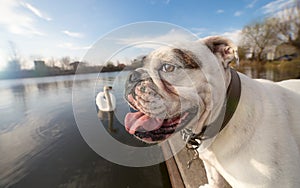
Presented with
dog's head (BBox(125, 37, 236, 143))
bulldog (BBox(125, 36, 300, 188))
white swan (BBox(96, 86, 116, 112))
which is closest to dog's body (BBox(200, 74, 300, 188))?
bulldog (BBox(125, 36, 300, 188))

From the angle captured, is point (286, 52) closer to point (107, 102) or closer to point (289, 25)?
point (289, 25)

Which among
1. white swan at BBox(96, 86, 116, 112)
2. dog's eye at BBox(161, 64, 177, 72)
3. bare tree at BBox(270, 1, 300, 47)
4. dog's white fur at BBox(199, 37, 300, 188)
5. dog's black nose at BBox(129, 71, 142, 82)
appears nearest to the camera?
dog's white fur at BBox(199, 37, 300, 188)

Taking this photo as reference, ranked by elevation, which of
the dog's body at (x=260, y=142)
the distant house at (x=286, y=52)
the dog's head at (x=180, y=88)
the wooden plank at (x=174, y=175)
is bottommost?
the wooden plank at (x=174, y=175)

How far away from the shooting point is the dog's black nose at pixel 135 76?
1.69 metres

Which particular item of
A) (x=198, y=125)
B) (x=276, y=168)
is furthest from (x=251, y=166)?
(x=198, y=125)

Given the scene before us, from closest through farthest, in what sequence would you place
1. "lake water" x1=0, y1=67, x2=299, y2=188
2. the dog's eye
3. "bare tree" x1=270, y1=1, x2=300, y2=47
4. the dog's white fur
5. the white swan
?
the dog's white fur, the dog's eye, "lake water" x1=0, y1=67, x2=299, y2=188, the white swan, "bare tree" x1=270, y1=1, x2=300, y2=47

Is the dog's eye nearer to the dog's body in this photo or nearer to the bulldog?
the bulldog

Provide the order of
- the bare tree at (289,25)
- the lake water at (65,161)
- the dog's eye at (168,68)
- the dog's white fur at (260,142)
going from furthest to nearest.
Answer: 1. the bare tree at (289,25)
2. the lake water at (65,161)
3. the dog's eye at (168,68)
4. the dog's white fur at (260,142)

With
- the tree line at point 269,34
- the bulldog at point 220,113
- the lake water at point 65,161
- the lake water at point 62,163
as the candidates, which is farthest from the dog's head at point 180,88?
the tree line at point 269,34

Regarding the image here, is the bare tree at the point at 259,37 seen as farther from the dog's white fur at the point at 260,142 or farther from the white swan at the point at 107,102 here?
the dog's white fur at the point at 260,142

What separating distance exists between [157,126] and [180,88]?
0.41 meters

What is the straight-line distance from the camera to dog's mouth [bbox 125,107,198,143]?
1.59 m

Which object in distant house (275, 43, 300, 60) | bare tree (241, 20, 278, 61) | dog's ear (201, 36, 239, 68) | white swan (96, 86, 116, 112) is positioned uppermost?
bare tree (241, 20, 278, 61)

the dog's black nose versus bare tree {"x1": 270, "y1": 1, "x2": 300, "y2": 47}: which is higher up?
bare tree {"x1": 270, "y1": 1, "x2": 300, "y2": 47}
